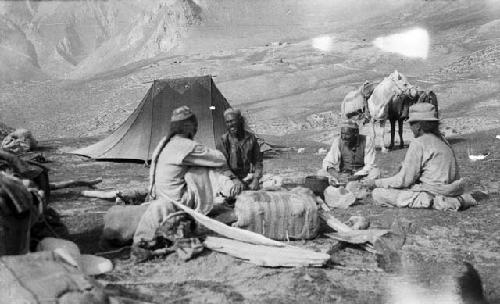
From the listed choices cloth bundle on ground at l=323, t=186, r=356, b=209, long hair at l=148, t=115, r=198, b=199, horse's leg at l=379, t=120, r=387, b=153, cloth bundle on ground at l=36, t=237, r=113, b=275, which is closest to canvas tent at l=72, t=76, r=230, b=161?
horse's leg at l=379, t=120, r=387, b=153

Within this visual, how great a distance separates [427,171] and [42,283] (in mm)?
4977

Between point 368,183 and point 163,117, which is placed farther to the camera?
point 163,117

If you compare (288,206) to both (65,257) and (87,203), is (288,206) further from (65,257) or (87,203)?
(87,203)

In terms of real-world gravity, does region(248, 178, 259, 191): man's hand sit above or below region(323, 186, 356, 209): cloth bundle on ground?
above

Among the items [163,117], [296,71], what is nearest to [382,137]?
[163,117]

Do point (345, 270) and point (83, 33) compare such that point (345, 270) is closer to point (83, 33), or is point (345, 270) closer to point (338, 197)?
point (338, 197)

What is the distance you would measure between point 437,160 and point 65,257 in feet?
15.3

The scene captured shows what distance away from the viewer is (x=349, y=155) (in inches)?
332

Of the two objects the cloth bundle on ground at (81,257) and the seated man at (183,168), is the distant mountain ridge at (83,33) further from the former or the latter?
the cloth bundle on ground at (81,257)

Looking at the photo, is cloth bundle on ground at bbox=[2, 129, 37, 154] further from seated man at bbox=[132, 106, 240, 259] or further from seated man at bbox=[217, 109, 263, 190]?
seated man at bbox=[132, 106, 240, 259]

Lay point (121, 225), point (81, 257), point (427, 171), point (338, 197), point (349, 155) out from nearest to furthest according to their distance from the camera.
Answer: point (81, 257) < point (121, 225) < point (427, 171) < point (338, 197) < point (349, 155)

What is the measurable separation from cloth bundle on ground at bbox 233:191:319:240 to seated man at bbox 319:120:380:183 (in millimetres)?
2502

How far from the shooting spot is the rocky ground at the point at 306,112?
4.73 meters

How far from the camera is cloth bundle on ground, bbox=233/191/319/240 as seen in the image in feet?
18.6
